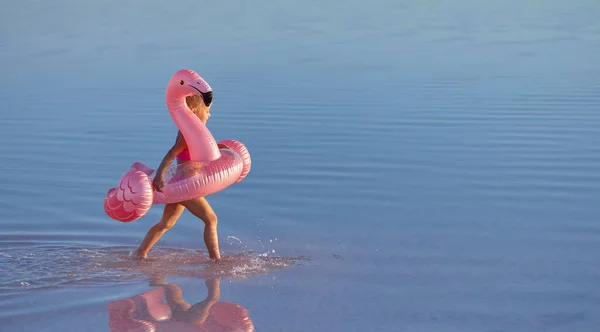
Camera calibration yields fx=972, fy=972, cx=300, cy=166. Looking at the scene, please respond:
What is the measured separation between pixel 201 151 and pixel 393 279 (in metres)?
1.48

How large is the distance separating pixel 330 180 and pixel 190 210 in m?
2.42

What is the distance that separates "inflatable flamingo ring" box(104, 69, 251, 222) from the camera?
19.9 feet

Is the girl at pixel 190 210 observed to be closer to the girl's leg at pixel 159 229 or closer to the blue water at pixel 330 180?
the girl's leg at pixel 159 229

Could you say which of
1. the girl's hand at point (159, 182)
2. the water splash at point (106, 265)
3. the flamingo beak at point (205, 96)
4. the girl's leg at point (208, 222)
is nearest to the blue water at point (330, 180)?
the water splash at point (106, 265)

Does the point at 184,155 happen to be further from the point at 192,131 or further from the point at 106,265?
the point at 106,265

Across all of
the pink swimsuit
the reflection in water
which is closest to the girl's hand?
the pink swimsuit

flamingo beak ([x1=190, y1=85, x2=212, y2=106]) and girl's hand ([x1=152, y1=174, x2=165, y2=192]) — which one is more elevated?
flamingo beak ([x1=190, y1=85, x2=212, y2=106])

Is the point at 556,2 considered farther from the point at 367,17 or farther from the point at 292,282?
the point at 292,282

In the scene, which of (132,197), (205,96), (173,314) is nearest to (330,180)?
(205,96)

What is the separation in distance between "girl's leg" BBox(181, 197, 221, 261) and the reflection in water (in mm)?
611

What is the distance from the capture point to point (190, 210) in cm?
644

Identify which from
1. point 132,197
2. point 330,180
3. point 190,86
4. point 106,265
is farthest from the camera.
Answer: point 330,180

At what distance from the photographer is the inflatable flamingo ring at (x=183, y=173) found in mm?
6070

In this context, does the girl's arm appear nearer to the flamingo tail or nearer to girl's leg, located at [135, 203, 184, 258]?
the flamingo tail
